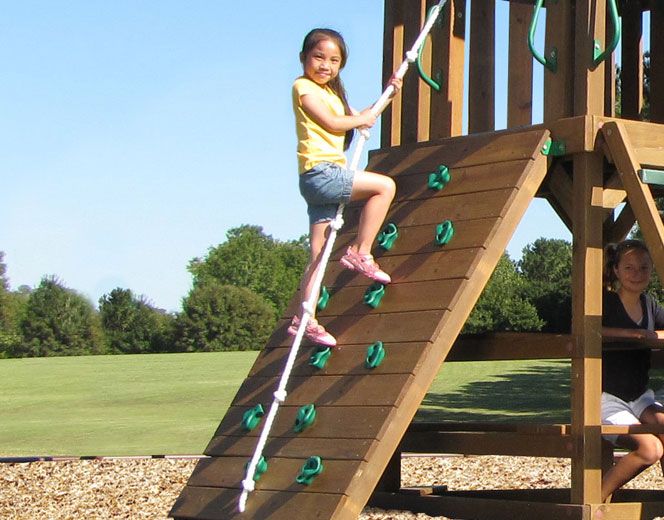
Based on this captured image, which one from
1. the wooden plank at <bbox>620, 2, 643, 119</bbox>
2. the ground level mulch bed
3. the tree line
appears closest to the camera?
the wooden plank at <bbox>620, 2, 643, 119</bbox>

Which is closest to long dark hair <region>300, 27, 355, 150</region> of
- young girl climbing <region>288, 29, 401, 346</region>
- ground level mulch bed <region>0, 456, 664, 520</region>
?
young girl climbing <region>288, 29, 401, 346</region>

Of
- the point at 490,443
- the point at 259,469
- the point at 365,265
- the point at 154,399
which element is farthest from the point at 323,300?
the point at 154,399

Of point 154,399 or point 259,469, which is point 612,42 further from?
point 154,399

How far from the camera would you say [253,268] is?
8462 cm

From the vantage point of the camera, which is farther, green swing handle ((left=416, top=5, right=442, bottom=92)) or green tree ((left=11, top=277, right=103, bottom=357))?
green tree ((left=11, top=277, right=103, bottom=357))

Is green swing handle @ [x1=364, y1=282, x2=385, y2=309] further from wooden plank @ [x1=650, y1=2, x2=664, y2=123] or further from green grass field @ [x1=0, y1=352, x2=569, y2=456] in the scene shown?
green grass field @ [x1=0, y1=352, x2=569, y2=456]

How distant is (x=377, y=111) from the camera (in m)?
6.06

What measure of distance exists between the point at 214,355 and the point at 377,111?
23.1 metres

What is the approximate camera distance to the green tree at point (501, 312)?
142 feet

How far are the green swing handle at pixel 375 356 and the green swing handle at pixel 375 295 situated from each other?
34cm

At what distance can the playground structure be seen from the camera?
217 inches

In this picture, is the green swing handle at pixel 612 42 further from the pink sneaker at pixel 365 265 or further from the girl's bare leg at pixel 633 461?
the girl's bare leg at pixel 633 461

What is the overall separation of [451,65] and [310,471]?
241cm

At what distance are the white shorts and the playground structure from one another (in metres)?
0.24
